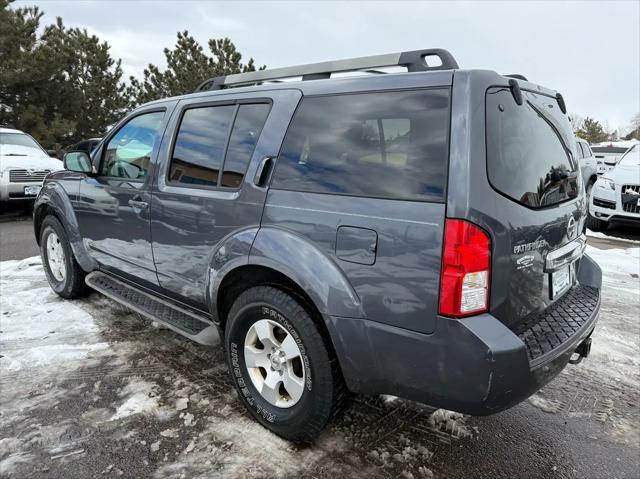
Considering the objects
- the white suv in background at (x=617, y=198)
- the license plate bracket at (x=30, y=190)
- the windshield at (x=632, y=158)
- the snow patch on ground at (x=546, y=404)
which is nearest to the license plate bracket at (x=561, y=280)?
the snow patch on ground at (x=546, y=404)

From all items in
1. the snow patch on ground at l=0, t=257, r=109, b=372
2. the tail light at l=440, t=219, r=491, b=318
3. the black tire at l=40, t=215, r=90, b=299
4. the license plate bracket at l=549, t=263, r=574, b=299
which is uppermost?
the tail light at l=440, t=219, r=491, b=318

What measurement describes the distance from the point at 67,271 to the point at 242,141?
8.69 ft

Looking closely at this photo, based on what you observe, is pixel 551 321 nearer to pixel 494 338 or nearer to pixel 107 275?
pixel 494 338

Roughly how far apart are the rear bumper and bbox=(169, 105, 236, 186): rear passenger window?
1.28 m

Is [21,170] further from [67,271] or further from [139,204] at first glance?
[139,204]

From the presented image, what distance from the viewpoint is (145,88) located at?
73.2ft

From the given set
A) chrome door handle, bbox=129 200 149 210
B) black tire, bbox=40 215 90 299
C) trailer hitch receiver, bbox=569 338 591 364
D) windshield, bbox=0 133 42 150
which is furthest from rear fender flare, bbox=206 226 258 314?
windshield, bbox=0 133 42 150

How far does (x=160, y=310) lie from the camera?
3.13 metres

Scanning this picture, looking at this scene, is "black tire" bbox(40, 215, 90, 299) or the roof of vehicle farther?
"black tire" bbox(40, 215, 90, 299)

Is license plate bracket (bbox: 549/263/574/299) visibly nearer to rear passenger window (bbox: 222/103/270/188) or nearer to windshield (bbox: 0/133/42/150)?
rear passenger window (bbox: 222/103/270/188)

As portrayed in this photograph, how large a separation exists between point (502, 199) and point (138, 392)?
238 cm

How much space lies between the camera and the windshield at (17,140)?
10.4 metres

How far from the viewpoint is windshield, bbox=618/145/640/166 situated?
29.7 ft

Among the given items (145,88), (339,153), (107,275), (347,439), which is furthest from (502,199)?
(145,88)
